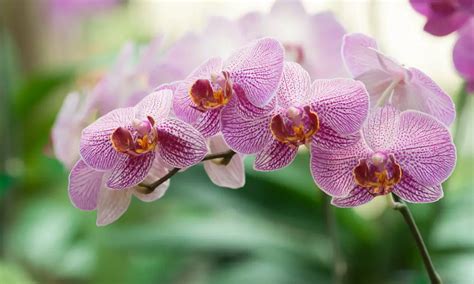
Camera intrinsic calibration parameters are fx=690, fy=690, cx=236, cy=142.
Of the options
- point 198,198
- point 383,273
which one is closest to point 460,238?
point 383,273

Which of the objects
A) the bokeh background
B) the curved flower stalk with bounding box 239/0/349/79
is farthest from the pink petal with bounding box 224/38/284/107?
the bokeh background

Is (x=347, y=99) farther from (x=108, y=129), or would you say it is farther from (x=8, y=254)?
(x=8, y=254)

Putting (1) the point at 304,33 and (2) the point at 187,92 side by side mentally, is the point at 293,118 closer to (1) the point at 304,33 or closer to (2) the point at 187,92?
(2) the point at 187,92

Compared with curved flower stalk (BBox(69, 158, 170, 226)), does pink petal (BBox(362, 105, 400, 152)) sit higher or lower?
higher

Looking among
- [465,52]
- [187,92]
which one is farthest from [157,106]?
[465,52]

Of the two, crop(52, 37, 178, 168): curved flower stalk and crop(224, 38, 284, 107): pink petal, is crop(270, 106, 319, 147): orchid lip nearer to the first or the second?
crop(224, 38, 284, 107): pink petal

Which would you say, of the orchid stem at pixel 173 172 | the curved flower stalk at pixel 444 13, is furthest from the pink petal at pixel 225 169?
the curved flower stalk at pixel 444 13
